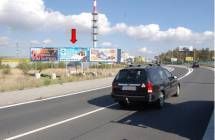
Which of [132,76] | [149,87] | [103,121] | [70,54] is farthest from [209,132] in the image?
[70,54]

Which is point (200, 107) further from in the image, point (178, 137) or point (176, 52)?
point (176, 52)

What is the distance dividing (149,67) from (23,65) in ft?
145

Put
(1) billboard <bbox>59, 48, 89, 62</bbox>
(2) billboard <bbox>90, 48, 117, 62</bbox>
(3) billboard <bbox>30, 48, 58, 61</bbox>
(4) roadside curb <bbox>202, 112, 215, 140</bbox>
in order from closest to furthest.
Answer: (4) roadside curb <bbox>202, 112, 215, 140</bbox>
(1) billboard <bbox>59, 48, 89, 62</bbox>
(3) billboard <bbox>30, 48, 58, 61</bbox>
(2) billboard <bbox>90, 48, 117, 62</bbox>

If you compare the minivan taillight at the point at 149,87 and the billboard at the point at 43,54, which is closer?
the minivan taillight at the point at 149,87

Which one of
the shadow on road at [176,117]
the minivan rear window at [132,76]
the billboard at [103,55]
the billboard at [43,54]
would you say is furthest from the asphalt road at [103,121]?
the billboard at [103,55]

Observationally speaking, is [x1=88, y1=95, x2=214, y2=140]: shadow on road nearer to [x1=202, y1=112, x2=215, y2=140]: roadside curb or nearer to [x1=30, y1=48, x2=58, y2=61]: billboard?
[x1=202, y1=112, x2=215, y2=140]: roadside curb

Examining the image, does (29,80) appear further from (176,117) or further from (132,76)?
(176,117)

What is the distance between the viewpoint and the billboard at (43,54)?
39094mm

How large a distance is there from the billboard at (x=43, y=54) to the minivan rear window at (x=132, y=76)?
90.2ft

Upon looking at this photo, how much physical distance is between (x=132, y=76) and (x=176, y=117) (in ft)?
8.61

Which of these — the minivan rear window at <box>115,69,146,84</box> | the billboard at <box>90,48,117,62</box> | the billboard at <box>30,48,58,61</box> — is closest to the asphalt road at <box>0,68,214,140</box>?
the minivan rear window at <box>115,69,146,84</box>

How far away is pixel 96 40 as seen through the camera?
310 feet

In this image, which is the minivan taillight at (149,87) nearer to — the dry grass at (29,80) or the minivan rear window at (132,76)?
the minivan rear window at (132,76)

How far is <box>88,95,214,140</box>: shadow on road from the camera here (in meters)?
8.50
